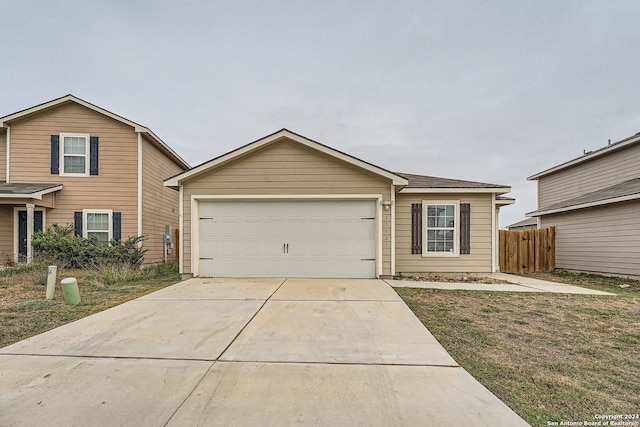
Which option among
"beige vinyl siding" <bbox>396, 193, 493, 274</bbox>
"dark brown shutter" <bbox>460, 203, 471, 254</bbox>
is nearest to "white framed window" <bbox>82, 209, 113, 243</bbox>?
"beige vinyl siding" <bbox>396, 193, 493, 274</bbox>

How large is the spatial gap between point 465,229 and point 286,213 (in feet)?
18.9

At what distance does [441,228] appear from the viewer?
9688mm

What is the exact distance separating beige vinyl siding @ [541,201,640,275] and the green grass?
46.2 feet

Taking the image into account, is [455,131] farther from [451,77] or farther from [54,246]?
[54,246]

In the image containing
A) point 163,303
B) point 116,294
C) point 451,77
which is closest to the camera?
point 163,303

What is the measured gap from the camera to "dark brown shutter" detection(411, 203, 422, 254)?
9617 mm

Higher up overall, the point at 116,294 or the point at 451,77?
the point at 451,77

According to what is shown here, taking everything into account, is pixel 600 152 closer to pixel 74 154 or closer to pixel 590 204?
pixel 590 204

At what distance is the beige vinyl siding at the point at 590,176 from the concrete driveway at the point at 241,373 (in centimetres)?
1391

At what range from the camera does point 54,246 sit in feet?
32.5

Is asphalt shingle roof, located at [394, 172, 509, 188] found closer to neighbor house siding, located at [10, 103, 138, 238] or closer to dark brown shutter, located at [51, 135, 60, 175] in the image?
neighbor house siding, located at [10, 103, 138, 238]

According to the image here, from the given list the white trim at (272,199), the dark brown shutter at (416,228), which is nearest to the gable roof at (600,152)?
the dark brown shutter at (416,228)

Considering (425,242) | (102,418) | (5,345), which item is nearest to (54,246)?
(5,345)

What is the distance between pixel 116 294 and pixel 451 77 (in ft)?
53.0
